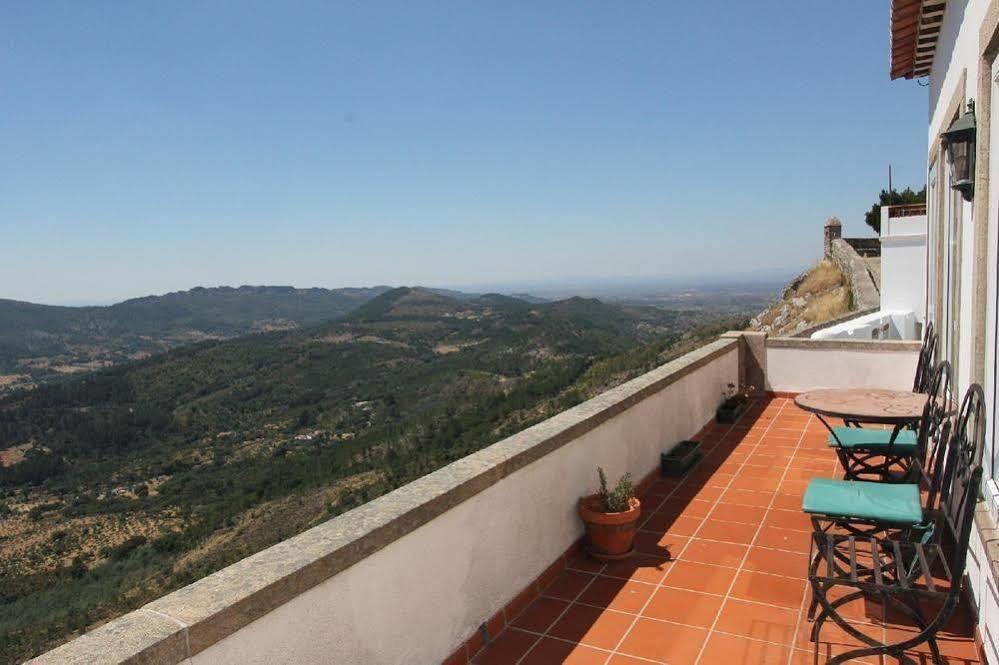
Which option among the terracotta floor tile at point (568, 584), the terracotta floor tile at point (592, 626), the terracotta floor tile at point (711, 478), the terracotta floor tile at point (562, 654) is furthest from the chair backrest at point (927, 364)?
the terracotta floor tile at point (562, 654)

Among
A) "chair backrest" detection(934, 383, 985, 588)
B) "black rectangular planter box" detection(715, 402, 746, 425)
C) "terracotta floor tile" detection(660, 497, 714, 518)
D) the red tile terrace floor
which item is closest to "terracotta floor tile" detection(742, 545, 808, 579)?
the red tile terrace floor

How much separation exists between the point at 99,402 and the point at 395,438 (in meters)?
49.9

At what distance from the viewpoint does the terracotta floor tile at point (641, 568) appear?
3469mm

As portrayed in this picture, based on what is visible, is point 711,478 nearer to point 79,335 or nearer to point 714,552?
point 714,552

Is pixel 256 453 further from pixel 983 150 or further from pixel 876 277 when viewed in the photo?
pixel 983 150

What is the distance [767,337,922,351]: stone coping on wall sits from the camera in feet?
22.6

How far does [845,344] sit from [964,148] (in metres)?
4.30

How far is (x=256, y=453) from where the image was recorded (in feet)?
207

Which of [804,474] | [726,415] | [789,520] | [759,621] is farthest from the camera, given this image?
[726,415]

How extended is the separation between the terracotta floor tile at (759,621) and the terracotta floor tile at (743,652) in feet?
0.17

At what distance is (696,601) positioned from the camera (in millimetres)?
3172

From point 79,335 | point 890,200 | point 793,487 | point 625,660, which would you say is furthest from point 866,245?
point 79,335

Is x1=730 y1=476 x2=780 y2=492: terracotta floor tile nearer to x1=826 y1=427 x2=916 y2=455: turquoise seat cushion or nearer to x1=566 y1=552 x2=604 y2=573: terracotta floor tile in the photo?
x1=826 y1=427 x2=916 y2=455: turquoise seat cushion

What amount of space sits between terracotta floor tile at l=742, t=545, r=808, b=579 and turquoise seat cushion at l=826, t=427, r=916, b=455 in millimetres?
965
